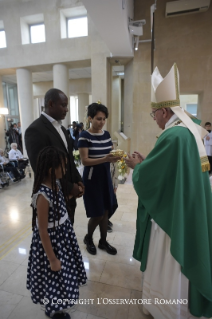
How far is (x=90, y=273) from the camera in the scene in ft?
6.24

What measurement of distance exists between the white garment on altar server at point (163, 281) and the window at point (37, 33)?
7.96 m

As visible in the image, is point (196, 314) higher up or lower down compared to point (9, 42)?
lower down

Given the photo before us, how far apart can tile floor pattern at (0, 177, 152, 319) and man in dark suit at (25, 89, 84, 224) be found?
807 mm

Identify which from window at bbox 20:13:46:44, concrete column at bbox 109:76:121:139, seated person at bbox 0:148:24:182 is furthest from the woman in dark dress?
concrete column at bbox 109:76:121:139

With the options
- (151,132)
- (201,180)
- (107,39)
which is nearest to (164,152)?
(201,180)

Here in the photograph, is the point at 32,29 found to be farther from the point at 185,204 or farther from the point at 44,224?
the point at 185,204

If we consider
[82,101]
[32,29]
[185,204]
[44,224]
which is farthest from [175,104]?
[82,101]

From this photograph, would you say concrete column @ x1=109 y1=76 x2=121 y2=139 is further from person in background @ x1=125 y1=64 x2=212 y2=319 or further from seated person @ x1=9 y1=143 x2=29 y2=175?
person in background @ x1=125 y1=64 x2=212 y2=319

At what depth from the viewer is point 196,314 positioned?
1.23 meters

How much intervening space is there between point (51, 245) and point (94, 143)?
3.43ft

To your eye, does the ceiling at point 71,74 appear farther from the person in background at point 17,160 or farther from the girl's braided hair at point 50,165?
the girl's braided hair at point 50,165

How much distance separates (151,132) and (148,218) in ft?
17.2

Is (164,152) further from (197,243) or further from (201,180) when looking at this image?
(197,243)

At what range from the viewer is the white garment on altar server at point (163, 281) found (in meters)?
1.22
